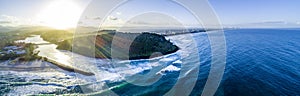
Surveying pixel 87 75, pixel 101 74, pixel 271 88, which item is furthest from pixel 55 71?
pixel 271 88

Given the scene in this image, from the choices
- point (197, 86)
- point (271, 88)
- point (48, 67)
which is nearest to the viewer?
point (271, 88)

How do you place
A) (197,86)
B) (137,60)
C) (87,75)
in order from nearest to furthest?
(197,86) → (87,75) → (137,60)

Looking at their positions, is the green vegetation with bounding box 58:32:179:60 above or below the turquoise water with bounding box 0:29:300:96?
above

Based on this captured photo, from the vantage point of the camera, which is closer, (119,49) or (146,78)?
(146,78)

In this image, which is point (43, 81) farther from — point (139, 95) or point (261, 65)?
point (261, 65)

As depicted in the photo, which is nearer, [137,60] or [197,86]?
[197,86]

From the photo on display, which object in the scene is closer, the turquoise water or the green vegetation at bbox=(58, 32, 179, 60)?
the turquoise water

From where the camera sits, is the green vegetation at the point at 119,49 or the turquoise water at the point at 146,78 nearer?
the turquoise water at the point at 146,78

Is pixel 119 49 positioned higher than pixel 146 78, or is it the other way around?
pixel 119 49

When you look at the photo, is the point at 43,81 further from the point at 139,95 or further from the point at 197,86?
the point at 197,86

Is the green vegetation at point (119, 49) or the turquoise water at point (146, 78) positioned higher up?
the green vegetation at point (119, 49)
